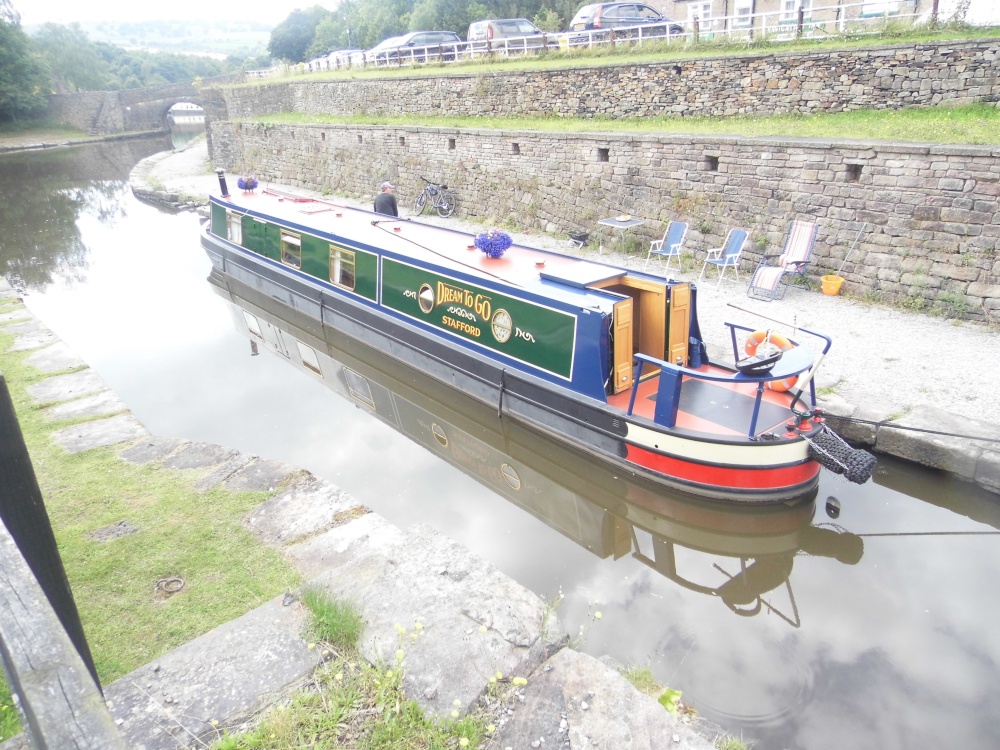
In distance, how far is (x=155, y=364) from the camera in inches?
331

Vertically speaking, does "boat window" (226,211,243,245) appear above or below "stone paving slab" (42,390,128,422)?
above

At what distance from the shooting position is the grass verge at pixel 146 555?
3170mm

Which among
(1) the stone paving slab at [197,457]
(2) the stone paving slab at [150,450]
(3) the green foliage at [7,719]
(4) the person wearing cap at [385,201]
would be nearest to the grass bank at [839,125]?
(4) the person wearing cap at [385,201]

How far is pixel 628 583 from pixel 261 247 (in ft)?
25.5

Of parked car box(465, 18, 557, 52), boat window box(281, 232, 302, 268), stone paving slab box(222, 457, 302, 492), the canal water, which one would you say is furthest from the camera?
parked car box(465, 18, 557, 52)

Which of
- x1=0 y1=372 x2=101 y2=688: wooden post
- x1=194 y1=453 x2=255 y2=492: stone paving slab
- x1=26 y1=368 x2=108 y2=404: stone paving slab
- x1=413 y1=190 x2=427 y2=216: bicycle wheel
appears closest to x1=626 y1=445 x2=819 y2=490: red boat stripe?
x1=194 y1=453 x2=255 y2=492: stone paving slab

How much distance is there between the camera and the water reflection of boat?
4.73m

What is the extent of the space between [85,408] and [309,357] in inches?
119

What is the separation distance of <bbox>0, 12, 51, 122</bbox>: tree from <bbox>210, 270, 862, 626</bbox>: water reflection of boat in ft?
135

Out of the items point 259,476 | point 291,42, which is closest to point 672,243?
point 259,476

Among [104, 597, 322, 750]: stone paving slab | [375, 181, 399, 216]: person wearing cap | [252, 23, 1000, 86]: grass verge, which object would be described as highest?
[252, 23, 1000, 86]: grass verge

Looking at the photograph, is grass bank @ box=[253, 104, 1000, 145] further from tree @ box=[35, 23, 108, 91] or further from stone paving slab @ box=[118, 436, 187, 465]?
tree @ box=[35, 23, 108, 91]

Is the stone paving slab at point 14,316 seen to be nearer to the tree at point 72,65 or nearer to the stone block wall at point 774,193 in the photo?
the stone block wall at point 774,193

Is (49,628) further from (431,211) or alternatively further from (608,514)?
(431,211)
